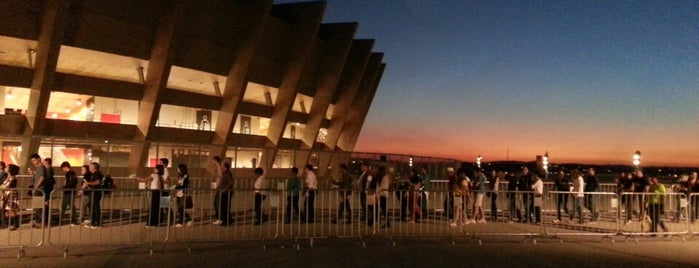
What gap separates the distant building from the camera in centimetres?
2377

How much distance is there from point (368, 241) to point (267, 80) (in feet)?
79.2

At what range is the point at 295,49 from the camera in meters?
34.5

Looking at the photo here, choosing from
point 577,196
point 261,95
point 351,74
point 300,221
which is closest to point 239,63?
point 261,95

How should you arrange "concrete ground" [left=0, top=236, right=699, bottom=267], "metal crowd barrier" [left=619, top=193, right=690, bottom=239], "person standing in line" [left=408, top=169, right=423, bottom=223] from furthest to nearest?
"person standing in line" [left=408, top=169, right=423, bottom=223]
"metal crowd barrier" [left=619, top=193, right=690, bottom=239]
"concrete ground" [left=0, top=236, right=699, bottom=267]

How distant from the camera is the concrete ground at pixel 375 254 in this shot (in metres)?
9.00

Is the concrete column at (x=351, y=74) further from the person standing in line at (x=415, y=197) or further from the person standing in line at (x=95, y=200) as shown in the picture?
the person standing in line at (x=95, y=200)

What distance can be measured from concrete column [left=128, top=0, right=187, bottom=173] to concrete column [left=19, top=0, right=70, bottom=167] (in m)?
4.11

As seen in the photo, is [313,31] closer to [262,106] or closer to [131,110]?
[262,106]

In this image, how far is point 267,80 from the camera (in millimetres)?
34125

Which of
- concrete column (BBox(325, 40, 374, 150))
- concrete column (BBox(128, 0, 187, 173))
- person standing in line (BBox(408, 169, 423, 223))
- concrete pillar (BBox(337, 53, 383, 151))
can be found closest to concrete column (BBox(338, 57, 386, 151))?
concrete pillar (BBox(337, 53, 383, 151))

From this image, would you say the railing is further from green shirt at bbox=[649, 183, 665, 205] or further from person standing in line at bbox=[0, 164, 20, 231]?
person standing in line at bbox=[0, 164, 20, 231]

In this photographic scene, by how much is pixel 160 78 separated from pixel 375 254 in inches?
809

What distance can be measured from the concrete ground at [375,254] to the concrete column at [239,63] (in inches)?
757

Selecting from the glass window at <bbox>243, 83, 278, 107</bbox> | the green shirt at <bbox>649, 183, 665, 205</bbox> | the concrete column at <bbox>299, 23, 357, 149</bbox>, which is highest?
the concrete column at <bbox>299, 23, 357, 149</bbox>
